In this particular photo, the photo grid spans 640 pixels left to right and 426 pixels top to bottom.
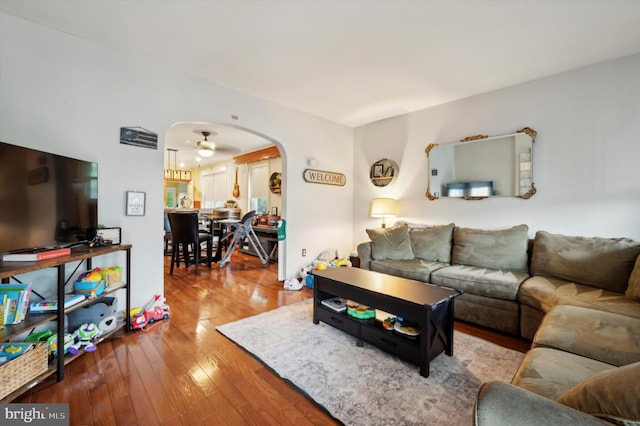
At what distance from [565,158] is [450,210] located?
131cm

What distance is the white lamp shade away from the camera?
4.17 metres

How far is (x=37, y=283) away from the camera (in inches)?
85.4

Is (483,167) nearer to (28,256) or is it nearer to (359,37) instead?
(359,37)

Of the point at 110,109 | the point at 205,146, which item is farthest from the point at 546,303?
the point at 205,146

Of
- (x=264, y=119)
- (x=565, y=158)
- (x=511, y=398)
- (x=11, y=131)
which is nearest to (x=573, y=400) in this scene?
(x=511, y=398)

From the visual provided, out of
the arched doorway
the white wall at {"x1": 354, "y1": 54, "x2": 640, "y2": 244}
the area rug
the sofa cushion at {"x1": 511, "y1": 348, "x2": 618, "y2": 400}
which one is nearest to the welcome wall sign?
the arched doorway

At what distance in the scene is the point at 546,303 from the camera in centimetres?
220

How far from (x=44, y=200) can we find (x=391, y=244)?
330 cm

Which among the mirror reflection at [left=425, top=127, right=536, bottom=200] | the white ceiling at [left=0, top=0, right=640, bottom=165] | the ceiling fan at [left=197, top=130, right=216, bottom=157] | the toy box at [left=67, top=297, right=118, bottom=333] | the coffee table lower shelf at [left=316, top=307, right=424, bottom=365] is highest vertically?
the white ceiling at [left=0, top=0, right=640, bottom=165]

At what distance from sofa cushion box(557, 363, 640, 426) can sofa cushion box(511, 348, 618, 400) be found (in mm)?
391

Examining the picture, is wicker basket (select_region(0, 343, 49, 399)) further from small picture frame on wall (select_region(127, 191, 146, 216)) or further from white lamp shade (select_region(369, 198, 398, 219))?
white lamp shade (select_region(369, 198, 398, 219))

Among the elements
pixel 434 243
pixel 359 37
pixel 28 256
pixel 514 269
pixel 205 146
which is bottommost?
pixel 514 269

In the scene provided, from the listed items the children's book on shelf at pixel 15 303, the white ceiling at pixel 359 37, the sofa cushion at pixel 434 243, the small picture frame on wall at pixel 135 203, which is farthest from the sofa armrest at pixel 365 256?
the children's book on shelf at pixel 15 303

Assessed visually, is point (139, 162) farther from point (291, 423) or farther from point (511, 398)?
point (511, 398)
